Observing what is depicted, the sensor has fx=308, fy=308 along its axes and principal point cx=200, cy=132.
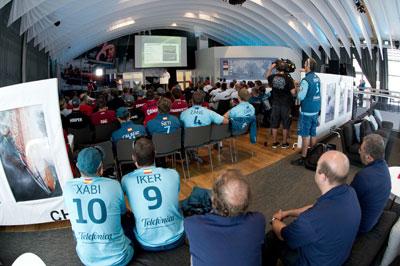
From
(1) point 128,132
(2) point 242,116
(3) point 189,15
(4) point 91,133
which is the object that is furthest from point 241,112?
(3) point 189,15

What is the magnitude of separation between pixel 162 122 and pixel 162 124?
3 centimetres

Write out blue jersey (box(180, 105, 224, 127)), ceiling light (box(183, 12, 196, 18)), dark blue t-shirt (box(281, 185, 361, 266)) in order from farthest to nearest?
ceiling light (box(183, 12, 196, 18)), blue jersey (box(180, 105, 224, 127)), dark blue t-shirt (box(281, 185, 361, 266))

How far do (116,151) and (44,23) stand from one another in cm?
826

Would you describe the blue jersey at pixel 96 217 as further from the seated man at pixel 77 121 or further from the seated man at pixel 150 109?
the seated man at pixel 150 109

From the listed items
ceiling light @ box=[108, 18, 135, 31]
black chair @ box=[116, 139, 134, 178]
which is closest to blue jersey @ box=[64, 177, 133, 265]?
black chair @ box=[116, 139, 134, 178]

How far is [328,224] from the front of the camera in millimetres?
1883

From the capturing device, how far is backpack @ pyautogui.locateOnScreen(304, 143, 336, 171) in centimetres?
525

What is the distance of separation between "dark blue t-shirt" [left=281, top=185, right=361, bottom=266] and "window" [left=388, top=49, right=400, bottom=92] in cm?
1725

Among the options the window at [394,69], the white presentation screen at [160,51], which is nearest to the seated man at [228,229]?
the window at [394,69]

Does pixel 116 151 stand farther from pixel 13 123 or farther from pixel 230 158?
pixel 230 158

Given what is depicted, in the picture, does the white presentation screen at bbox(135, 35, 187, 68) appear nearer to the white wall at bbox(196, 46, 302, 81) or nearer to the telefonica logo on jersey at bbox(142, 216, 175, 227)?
the white wall at bbox(196, 46, 302, 81)

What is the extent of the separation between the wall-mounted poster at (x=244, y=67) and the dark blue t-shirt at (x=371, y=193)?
1647 cm

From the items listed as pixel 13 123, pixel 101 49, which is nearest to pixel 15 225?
pixel 13 123

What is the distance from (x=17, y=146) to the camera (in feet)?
10.7
